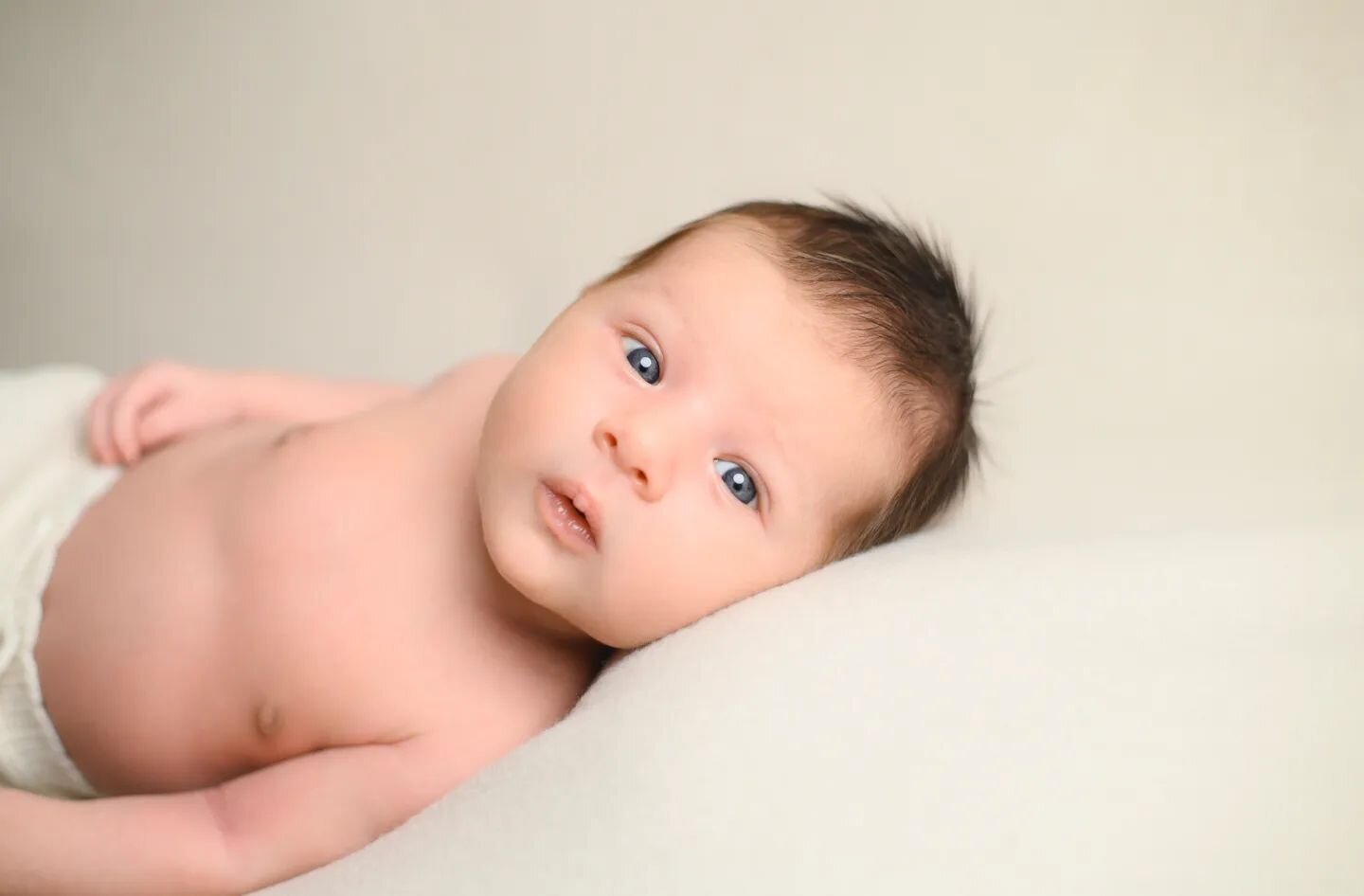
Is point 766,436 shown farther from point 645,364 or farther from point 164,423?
point 164,423

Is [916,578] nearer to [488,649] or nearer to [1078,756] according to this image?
[1078,756]

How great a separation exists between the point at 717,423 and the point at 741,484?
5 centimetres

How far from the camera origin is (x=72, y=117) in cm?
174

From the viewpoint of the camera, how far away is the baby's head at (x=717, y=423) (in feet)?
2.64

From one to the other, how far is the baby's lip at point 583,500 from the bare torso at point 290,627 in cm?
16

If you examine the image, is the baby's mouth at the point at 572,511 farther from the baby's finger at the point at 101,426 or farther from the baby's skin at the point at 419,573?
the baby's finger at the point at 101,426

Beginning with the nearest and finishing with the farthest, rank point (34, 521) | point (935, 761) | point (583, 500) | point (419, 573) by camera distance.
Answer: point (935, 761), point (583, 500), point (419, 573), point (34, 521)

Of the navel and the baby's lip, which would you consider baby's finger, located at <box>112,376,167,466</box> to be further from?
the baby's lip

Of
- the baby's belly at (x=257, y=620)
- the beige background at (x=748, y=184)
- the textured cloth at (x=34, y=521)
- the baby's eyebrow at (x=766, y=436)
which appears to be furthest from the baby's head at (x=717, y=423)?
the textured cloth at (x=34, y=521)

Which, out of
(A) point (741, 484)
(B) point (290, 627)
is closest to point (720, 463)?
(A) point (741, 484)

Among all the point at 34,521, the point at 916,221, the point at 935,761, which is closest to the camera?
the point at 935,761

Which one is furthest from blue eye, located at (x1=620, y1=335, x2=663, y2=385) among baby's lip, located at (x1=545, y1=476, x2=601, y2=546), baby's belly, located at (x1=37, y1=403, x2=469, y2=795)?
baby's belly, located at (x1=37, y1=403, x2=469, y2=795)

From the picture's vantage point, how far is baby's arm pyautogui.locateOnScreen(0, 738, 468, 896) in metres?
0.77

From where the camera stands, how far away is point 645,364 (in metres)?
0.87
